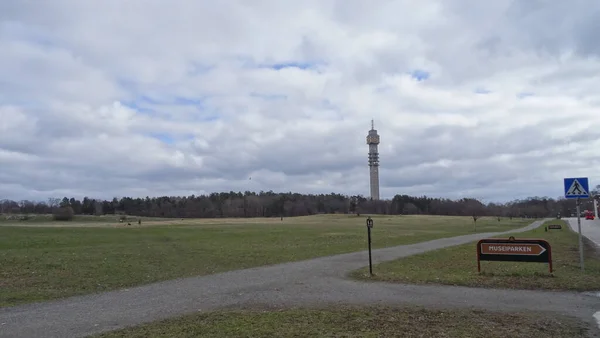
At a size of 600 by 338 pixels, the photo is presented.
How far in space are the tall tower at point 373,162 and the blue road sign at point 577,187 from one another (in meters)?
169

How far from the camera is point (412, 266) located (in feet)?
57.8

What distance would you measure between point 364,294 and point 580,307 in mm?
4508

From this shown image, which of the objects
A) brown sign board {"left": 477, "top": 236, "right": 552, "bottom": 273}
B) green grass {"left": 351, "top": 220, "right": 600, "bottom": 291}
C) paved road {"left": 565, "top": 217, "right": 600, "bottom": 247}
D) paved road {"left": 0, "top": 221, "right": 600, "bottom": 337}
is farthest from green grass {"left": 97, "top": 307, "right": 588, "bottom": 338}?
paved road {"left": 565, "top": 217, "right": 600, "bottom": 247}

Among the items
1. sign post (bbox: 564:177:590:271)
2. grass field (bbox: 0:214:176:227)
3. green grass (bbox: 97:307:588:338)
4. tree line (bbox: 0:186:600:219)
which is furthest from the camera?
tree line (bbox: 0:186:600:219)

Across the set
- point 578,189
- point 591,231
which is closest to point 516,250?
point 578,189

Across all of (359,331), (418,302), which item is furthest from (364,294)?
(359,331)

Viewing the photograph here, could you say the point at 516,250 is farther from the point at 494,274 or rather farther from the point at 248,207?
the point at 248,207

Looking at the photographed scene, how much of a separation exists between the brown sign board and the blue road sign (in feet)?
6.32

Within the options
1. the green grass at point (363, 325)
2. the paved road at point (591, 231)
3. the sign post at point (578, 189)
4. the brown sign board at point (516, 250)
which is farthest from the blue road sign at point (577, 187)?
the paved road at point (591, 231)

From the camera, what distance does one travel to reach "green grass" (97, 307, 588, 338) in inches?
289

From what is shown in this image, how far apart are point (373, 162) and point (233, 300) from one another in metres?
180

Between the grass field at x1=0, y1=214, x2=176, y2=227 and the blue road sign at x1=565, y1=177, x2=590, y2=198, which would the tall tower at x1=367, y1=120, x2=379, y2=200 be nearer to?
the grass field at x1=0, y1=214, x2=176, y2=227

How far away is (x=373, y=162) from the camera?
188m

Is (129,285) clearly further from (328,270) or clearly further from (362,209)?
(362,209)
